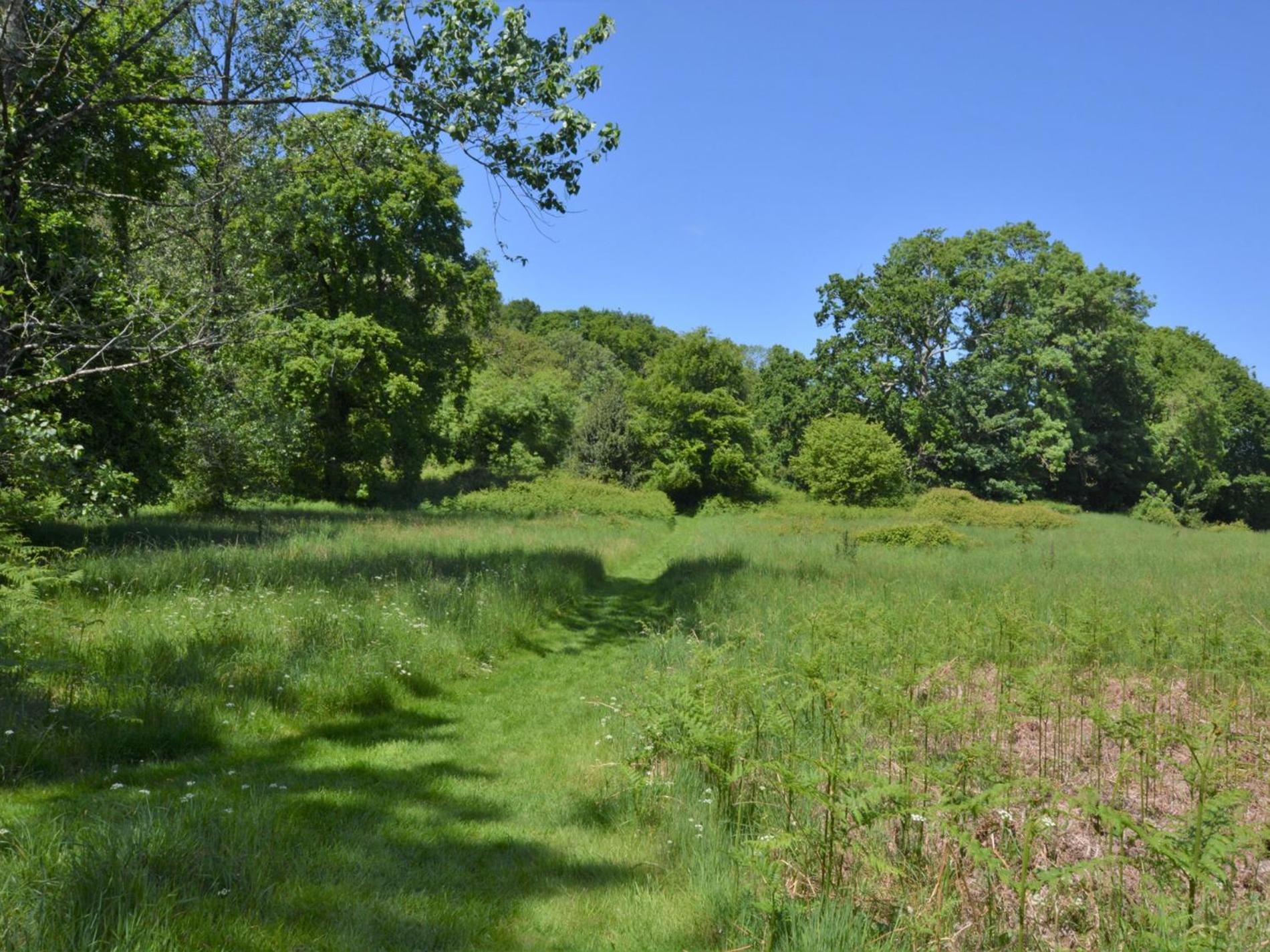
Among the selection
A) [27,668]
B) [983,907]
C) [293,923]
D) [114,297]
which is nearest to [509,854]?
[293,923]

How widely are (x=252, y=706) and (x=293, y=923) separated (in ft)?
12.0

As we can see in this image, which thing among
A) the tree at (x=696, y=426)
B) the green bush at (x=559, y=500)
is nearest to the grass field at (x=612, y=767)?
the green bush at (x=559, y=500)

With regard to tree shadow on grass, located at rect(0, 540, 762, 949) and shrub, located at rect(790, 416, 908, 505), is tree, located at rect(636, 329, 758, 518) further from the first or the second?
tree shadow on grass, located at rect(0, 540, 762, 949)

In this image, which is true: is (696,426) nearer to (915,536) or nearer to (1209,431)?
(915,536)

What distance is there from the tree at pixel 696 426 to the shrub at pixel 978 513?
12.0 metres

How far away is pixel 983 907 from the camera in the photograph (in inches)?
139

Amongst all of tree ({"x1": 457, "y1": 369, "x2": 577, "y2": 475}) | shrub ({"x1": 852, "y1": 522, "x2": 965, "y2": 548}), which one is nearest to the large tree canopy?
shrub ({"x1": 852, "y1": 522, "x2": 965, "y2": 548})

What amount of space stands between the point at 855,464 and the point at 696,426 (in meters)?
9.99

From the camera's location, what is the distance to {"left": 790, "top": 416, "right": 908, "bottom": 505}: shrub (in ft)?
Answer: 136

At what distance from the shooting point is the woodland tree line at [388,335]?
28.2 ft

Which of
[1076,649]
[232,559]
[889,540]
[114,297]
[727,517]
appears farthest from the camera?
[727,517]

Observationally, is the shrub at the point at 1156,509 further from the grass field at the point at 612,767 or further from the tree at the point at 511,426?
the grass field at the point at 612,767

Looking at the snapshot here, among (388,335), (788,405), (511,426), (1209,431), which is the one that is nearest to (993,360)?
(788,405)

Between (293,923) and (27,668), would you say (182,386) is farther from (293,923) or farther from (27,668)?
(293,923)
